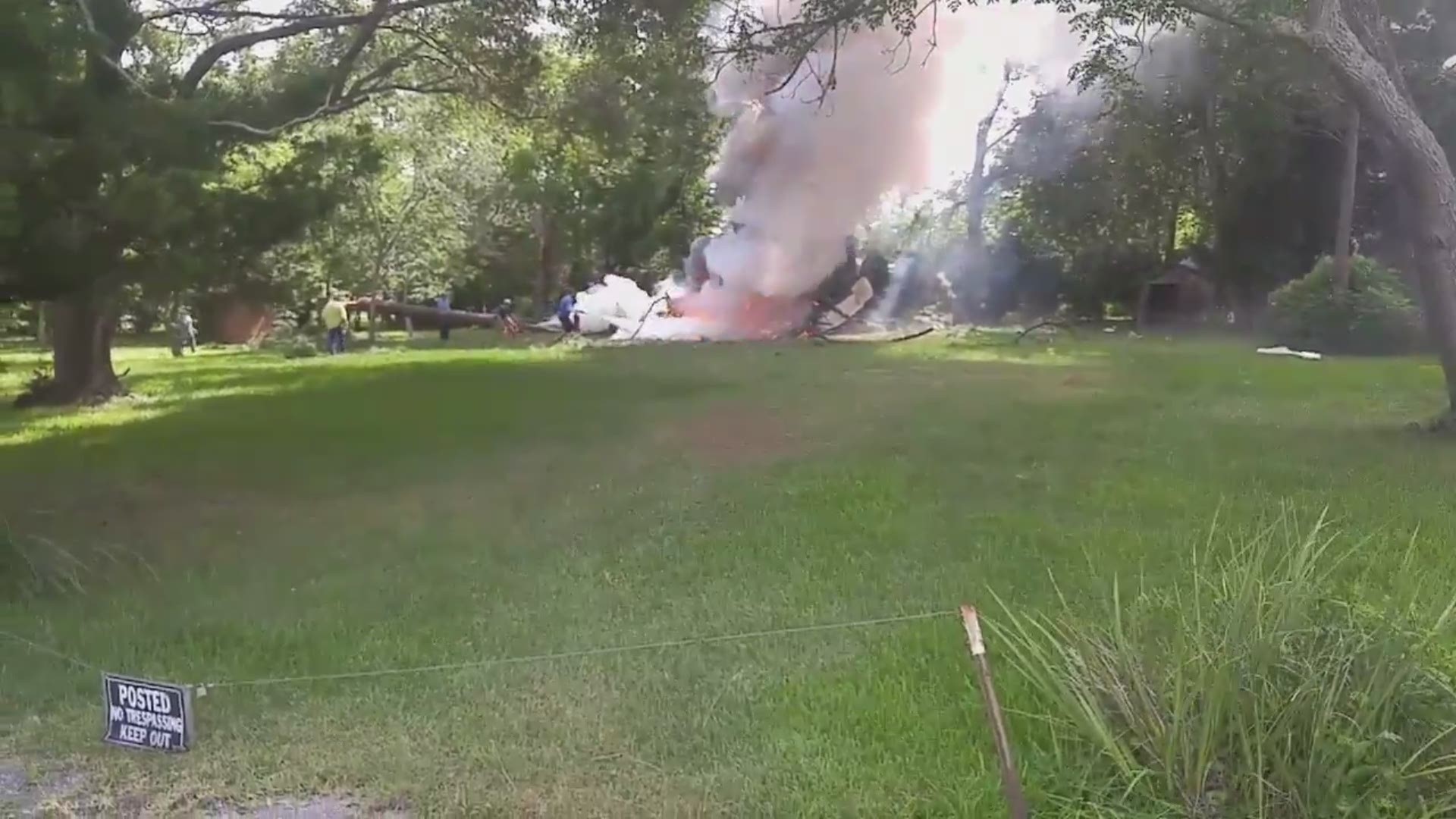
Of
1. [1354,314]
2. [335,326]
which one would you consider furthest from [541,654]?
[335,326]

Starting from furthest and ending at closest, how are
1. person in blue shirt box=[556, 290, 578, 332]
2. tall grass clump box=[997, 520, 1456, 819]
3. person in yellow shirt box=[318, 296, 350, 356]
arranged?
person in blue shirt box=[556, 290, 578, 332] < person in yellow shirt box=[318, 296, 350, 356] < tall grass clump box=[997, 520, 1456, 819]

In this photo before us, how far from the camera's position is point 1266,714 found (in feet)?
11.3

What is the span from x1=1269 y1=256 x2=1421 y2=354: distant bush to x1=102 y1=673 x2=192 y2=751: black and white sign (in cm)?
2206

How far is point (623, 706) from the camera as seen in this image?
176 inches

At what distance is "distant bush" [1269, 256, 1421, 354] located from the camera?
22141 millimetres

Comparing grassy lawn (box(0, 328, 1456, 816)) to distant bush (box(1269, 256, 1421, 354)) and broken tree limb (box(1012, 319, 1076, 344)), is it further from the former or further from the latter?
broken tree limb (box(1012, 319, 1076, 344))

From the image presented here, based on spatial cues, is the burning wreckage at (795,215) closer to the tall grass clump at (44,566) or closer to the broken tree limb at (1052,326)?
the broken tree limb at (1052,326)

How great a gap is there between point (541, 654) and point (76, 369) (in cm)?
1323

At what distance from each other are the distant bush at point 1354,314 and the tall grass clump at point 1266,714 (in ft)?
67.2

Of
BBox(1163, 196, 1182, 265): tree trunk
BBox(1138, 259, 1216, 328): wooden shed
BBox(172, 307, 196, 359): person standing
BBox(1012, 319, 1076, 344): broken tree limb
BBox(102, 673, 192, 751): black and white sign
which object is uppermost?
BBox(1163, 196, 1182, 265): tree trunk

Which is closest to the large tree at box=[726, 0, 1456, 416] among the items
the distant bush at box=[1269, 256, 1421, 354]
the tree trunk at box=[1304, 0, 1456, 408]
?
the tree trunk at box=[1304, 0, 1456, 408]

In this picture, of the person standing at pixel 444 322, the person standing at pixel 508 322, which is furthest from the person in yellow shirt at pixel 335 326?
the person standing at pixel 508 322

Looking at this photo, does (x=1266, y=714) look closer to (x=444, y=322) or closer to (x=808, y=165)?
(x=808, y=165)

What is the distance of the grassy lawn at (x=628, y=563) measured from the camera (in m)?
4.03
